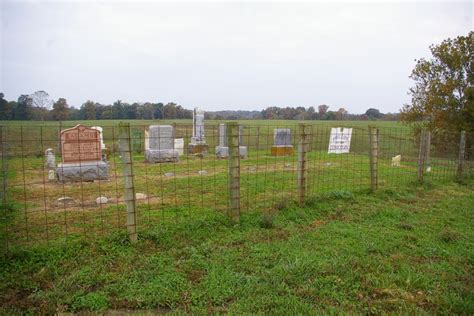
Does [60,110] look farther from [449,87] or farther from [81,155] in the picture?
[449,87]

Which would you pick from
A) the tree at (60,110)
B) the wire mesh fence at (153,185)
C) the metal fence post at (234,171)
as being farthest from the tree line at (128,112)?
the metal fence post at (234,171)

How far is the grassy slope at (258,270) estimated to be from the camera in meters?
3.10

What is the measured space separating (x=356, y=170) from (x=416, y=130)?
24.8ft

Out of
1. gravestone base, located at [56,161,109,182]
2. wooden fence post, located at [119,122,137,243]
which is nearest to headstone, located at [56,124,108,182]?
gravestone base, located at [56,161,109,182]

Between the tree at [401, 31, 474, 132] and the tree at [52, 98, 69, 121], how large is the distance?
26.9 metres

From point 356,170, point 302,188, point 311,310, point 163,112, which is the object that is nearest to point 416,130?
point 356,170

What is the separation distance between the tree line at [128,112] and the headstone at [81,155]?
3.19 metres

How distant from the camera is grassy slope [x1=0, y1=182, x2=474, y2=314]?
310 cm

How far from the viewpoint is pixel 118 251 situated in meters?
4.09

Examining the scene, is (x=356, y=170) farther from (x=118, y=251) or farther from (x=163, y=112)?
(x=163, y=112)

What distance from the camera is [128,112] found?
39.7 metres

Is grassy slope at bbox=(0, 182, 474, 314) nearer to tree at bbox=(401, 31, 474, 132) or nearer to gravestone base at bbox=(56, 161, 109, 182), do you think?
gravestone base at bbox=(56, 161, 109, 182)

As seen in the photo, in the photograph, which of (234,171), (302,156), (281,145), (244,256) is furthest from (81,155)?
(281,145)

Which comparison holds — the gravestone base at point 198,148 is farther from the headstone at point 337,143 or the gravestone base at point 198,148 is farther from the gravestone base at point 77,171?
the gravestone base at point 77,171
